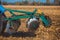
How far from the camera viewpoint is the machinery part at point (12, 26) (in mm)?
2258

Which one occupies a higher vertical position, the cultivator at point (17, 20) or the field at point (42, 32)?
the cultivator at point (17, 20)

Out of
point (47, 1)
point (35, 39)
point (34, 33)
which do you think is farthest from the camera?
point (47, 1)

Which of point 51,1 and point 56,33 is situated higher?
point 51,1

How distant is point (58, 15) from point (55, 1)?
0.58 ft

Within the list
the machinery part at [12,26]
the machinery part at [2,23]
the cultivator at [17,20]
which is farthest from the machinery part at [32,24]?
the machinery part at [2,23]

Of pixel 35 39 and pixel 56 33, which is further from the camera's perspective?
pixel 56 33

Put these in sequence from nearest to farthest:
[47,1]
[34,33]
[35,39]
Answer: [35,39] < [34,33] < [47,1]

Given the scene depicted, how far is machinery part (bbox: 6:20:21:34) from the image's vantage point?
7.41ft

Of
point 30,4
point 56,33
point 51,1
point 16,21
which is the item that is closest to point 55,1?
point 51,1

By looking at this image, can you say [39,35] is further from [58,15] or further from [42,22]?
[58,15]

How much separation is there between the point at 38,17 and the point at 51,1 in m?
0.56

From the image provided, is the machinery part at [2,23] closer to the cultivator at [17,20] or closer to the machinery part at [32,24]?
the cultivator at [17,20]

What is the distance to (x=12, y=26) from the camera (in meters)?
2.27

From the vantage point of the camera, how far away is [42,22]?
2.33 m
